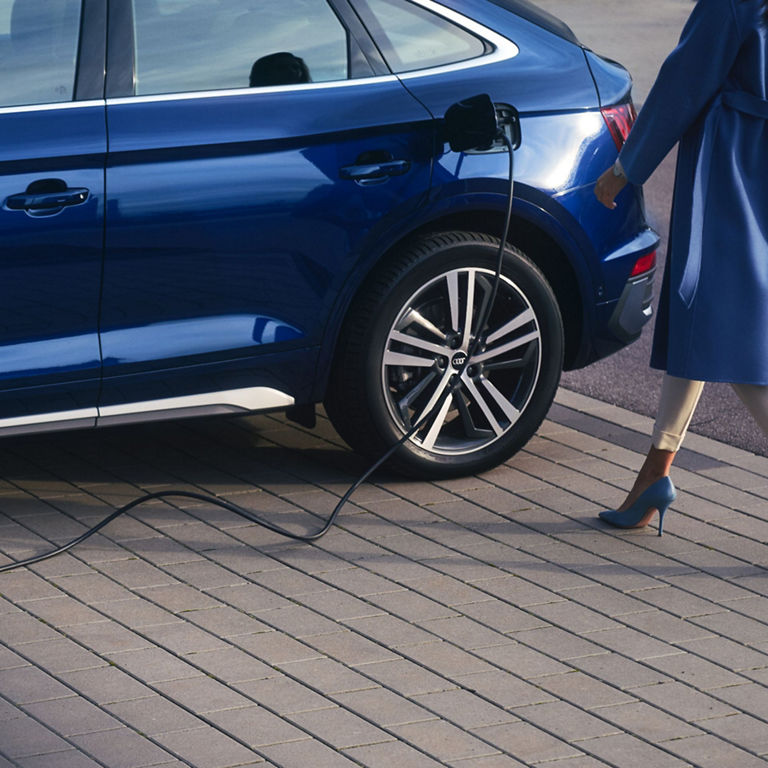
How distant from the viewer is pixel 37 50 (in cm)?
442

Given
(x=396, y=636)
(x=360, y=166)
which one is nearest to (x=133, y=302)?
(x=360, y=166)

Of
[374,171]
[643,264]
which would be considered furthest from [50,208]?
[643,264]

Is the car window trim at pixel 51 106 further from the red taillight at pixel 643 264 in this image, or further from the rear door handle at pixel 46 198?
the red taillight at pixel 643 264

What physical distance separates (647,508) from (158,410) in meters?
1.51

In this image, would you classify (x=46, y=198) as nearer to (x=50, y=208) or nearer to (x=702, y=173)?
(x=50, y=208)

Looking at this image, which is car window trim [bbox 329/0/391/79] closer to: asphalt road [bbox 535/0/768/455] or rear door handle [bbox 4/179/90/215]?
rear door handle [bbox 4/179/90/215]

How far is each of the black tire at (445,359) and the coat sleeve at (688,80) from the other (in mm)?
759

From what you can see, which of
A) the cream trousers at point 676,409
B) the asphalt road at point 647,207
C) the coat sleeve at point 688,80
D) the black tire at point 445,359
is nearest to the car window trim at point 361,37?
the black tire at point 445,359

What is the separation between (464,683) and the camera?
12.3 ft

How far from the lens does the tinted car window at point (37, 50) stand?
437cm

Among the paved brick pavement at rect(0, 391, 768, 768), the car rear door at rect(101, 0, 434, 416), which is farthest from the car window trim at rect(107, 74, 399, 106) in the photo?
the paved brick pavement at rect(0, 391, 768, 768)

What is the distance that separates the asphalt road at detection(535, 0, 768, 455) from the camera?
606 cm

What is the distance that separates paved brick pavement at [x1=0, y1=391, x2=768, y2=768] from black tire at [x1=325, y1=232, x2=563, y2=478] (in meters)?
0.15

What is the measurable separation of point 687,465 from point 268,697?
231cm
